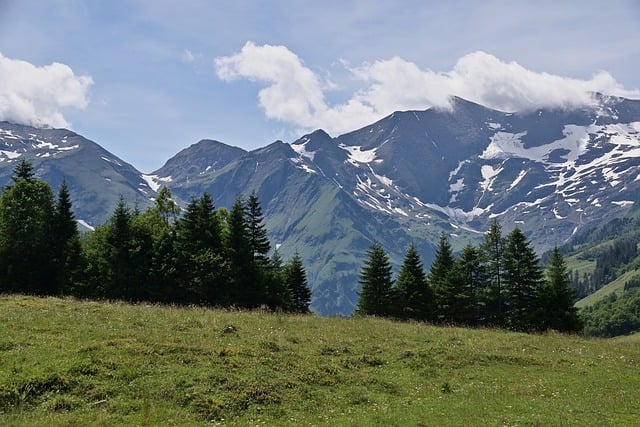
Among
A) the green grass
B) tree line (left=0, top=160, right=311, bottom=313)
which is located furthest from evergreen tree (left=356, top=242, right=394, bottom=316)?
the green grass

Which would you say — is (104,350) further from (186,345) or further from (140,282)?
(140,282)

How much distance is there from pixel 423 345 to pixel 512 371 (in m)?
5.09

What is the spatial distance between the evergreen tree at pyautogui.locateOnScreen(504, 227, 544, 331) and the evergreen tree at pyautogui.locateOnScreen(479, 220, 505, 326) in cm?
69

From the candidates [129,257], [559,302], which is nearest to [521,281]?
[559,302]

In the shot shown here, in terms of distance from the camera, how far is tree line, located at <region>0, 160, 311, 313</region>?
56.0m

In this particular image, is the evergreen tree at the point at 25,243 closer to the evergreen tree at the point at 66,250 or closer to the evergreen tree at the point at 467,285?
the evergreen tree at the point at 66,250

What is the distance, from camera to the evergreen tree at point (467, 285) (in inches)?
2224

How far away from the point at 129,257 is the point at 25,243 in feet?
40.6

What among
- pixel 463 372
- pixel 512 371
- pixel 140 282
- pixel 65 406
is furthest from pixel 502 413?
pixel 140 282

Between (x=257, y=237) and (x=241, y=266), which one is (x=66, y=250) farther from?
(x=257, y=237)

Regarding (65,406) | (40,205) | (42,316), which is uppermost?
(40,205)

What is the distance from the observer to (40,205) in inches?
2372

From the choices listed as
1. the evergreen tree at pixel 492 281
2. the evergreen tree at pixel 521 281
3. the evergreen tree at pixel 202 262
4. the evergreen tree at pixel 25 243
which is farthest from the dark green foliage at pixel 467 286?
the evergreen tree at pixel 25 243

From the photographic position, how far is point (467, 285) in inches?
2298
